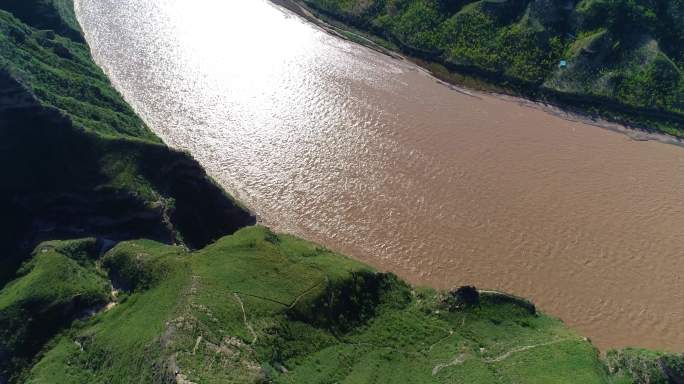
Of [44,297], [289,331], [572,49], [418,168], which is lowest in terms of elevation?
[44,297]

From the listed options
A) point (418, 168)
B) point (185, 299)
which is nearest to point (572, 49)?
point (418, 168)

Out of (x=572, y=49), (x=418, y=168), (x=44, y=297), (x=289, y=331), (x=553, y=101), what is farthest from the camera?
(x=572, y=49)

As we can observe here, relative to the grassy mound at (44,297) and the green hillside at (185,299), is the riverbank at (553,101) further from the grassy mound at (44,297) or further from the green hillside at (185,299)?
the grassy mound at (44,297)

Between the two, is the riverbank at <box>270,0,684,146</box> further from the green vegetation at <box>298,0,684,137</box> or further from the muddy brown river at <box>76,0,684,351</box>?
the muddy brown river at <box>76,0,684,351</box>

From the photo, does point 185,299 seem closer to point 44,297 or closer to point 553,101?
point 44,297

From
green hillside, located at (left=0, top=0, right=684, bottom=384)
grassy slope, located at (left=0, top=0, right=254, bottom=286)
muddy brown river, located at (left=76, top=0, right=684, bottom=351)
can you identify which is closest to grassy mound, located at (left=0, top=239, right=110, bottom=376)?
green hillside, located at (left=0, top=0, right=684, bottom=384)
